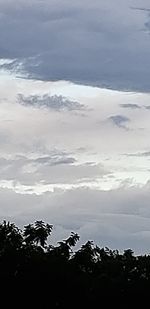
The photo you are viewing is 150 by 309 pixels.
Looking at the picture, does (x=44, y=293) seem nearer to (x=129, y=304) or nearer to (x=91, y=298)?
(x=91, y=298)

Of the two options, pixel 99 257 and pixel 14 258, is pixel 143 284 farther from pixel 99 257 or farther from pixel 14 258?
pixel 14 258

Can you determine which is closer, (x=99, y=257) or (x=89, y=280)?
(x=89, y=280)

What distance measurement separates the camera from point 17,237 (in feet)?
155

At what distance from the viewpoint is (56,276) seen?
46.0 metres

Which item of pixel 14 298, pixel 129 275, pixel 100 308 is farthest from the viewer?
pixel 129 275

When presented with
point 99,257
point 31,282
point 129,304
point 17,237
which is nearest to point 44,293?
point 31,282

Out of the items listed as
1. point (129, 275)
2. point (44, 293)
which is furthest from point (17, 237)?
point (129, 275)

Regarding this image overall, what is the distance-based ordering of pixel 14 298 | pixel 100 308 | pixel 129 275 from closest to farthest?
pixel 14 298 → pixel 100 308 → pixel 129 275

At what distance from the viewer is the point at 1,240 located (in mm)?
47062

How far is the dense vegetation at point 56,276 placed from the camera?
44.6m

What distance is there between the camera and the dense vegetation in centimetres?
4462

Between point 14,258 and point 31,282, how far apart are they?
1783 millimetres

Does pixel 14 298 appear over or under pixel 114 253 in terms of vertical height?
under

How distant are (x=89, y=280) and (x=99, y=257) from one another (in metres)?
8.53
